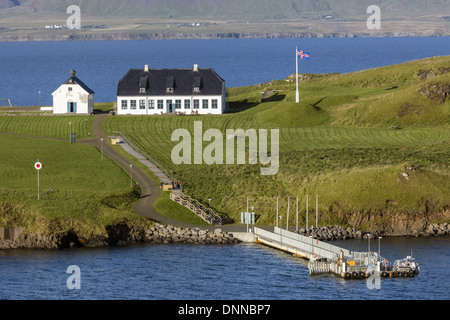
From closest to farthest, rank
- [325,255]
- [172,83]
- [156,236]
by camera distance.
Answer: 1. [325,255]
2. [156,236]
3. [172,83]

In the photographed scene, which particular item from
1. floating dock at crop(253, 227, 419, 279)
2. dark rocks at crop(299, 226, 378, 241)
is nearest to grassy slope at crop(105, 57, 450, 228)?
dark rocks at crop(299, 226, 378, 241)

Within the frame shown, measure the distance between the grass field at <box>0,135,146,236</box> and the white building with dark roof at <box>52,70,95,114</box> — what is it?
27.7 meters

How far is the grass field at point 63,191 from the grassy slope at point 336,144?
8.59 m

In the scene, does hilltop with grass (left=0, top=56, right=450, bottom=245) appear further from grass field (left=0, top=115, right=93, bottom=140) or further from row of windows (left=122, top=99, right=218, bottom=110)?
row of windows (left=122, top=99, right=218, bottom=110)

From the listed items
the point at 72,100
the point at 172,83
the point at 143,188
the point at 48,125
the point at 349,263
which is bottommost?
the point at 349,263

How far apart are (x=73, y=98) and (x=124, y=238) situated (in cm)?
6110

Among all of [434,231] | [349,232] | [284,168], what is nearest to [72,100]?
[284,168]

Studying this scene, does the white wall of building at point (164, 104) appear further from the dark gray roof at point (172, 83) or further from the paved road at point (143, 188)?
the paved road at point (143, 188)

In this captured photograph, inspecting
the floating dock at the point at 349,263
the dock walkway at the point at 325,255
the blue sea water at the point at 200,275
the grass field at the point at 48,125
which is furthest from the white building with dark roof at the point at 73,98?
the floating dock at the point at 349,263

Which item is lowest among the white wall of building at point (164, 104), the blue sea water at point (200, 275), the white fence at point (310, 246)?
the blue sea water at point (200, 275)

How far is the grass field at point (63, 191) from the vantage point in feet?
299

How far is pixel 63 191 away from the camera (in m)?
98.2

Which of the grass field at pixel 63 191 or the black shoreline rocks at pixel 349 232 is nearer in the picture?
the grass field at pixel 63 191

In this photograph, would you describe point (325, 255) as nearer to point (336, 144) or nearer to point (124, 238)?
point (124, 238)
